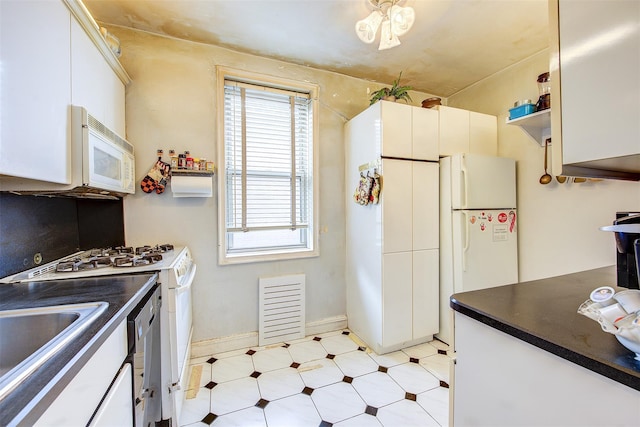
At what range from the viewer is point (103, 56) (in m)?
1.60

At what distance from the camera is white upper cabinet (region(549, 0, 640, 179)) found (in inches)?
24.0

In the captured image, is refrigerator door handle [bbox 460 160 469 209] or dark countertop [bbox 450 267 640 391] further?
refrigerator door handle [bbox 460 160 469 209]

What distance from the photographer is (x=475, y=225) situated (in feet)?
7.46

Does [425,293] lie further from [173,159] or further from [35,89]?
[35,89]

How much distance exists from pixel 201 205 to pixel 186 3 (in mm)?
1451

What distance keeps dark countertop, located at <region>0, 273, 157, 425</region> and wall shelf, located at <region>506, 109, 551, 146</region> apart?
8.20ft

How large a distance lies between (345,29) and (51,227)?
246 centimetres

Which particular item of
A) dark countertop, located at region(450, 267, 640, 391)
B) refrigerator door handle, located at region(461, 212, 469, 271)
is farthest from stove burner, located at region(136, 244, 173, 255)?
refrigerator door handle, located at region(461, 212, 469, 271)

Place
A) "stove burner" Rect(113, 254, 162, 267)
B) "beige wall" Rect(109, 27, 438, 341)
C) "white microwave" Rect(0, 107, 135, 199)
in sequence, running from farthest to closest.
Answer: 1. "beige wall" Rect(109, 27, 438, 341)
2. "stove burner" Rect(113, 254, 162, 267)
3. "white microwave" Rect(0, 107, 135, 199)

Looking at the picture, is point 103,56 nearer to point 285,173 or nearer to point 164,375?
point 285,173

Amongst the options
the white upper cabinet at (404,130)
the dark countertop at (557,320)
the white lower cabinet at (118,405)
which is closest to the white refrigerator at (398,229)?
the white upper cabinet at (404,130)

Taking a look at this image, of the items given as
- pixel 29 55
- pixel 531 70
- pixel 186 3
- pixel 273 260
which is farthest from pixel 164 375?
pixel 531 70

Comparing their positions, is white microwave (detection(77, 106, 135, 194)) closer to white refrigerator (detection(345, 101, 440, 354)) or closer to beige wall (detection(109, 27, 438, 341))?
beige wall (detection(109, 27, 438, 341))

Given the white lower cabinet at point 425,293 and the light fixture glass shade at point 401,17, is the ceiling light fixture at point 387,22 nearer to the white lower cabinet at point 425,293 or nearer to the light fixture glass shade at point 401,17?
the light fixture glass shade at point 401,17
